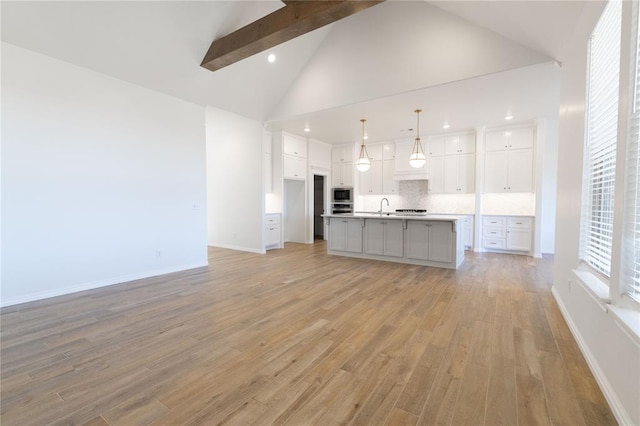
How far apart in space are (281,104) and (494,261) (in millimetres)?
5572

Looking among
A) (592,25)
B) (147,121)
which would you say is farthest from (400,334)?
(147,121)

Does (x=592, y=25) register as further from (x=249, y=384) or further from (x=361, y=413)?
(x=249, y=384)

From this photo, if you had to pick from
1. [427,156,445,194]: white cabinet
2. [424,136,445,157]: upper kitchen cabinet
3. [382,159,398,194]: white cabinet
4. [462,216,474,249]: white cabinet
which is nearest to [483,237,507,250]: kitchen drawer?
[462,216,474,249]: white cabinet

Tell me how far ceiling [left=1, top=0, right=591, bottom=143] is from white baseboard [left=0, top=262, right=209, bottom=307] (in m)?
2.99

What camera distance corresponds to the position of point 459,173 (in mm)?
7164

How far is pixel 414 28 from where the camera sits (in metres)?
4.20

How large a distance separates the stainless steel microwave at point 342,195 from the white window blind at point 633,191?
22.8 feet

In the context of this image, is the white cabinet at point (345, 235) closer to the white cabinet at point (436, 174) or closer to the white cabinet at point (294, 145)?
the white cabinet at point (294, 145)

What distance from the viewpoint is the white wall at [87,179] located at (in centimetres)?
325

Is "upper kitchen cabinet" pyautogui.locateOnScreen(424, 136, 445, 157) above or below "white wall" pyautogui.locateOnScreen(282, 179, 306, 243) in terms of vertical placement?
above

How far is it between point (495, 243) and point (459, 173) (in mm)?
1946

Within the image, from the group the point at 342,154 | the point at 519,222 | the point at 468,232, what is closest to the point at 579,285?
the point at 519,222

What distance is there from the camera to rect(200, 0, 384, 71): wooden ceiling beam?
9.93 ft

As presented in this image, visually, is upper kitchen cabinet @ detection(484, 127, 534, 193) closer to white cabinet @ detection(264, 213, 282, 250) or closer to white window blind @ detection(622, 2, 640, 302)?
white cabinet @ detection(264, 213, 282, 250)
